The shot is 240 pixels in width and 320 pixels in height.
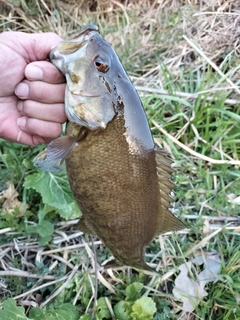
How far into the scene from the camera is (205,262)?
239 centimetres

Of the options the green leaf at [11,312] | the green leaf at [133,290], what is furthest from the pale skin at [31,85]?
the green leaf at [133,290]

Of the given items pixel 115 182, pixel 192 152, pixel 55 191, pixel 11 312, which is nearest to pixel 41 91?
pixel 115 182

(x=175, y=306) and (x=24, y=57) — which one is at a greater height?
(x=24, y=57)

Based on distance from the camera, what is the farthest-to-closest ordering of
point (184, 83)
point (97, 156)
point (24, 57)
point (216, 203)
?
point (184, 83) < point (216, 203) < point (24, 57) < point (97, 156)

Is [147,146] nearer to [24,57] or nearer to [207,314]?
[24,57]

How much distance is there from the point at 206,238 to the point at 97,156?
3.89 feet

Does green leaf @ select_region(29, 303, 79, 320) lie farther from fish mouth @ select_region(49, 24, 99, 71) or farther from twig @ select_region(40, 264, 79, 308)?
fish mouth @ select_region(49, 24, 99, 71)

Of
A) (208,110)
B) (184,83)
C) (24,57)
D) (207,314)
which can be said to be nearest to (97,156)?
(24,57)

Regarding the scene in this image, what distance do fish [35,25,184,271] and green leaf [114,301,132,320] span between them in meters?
0.67

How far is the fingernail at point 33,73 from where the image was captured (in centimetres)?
162

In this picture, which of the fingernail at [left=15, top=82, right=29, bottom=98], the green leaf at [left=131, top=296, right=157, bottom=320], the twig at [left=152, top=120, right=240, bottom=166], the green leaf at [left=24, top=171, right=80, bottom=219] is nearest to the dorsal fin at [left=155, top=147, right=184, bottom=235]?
the green leaf at [left=131, top=296, right=157, bottom=320]

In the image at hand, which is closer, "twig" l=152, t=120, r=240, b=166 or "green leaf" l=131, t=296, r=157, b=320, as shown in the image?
"green leaf" l=131, t=296, r=157, b=320

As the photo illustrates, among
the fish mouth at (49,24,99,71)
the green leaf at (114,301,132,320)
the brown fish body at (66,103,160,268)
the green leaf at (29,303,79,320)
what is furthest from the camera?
the green leaf at (114,301,132,320)

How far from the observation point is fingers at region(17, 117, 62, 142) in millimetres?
1798
